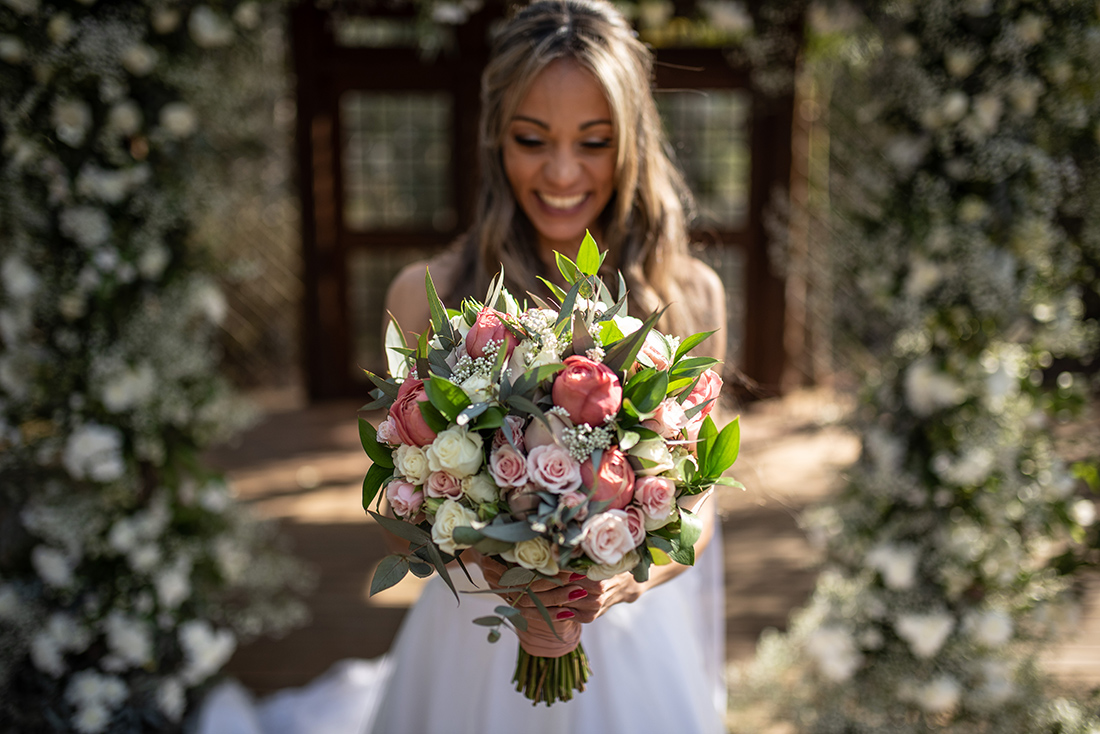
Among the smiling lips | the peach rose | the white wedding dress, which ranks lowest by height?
the white wedding dress

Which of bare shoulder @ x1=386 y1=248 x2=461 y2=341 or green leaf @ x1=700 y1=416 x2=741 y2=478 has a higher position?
bare shoulder @ x1=386 y1=248 x2=461 y2=341

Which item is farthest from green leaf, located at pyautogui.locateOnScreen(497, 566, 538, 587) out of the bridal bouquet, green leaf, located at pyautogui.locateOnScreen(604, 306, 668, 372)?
green leaf, located at pyautogui.locateOnScreen(604, 306, 668, 372)

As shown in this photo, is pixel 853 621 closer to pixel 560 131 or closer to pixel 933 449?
pixel 933 449

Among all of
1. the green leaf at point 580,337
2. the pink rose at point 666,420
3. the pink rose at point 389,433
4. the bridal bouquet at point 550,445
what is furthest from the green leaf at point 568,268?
the pink rose at point 389,433

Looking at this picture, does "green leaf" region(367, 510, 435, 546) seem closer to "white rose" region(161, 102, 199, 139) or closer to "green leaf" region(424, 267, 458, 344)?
"green leaf" region(424, 267, 458, 344)

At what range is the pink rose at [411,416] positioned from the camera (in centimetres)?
109

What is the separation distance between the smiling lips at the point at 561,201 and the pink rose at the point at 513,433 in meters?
0.74

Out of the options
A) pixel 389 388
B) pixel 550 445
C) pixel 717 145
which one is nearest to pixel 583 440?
pixel 550 445

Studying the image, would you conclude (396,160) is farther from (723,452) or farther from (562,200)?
(723,452)

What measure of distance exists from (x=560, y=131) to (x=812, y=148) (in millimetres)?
4367

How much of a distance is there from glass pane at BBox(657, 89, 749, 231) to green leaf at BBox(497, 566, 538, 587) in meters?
4.51

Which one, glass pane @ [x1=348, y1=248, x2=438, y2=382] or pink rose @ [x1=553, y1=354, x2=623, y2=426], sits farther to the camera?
glass pane @ [x1=348, y1=248, x2=438, y2=382]

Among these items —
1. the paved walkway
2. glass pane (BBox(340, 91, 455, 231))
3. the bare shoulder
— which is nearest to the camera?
the bare shoulder

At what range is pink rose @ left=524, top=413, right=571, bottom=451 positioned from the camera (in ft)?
3.42
